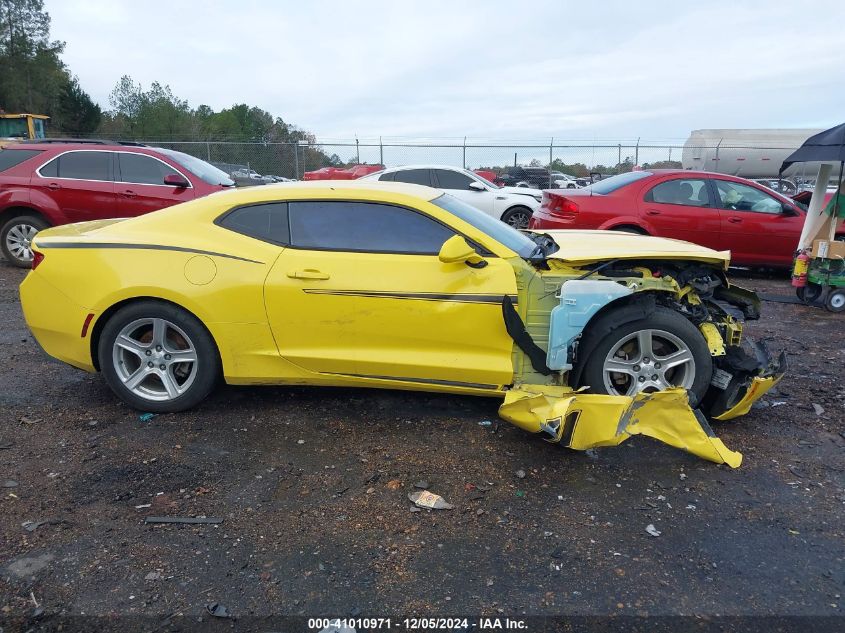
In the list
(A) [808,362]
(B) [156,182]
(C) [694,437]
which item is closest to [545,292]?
(C) [694,437]

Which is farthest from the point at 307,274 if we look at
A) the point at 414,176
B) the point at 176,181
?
the point at 414,176

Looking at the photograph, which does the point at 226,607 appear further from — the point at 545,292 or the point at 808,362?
the point at 808,362

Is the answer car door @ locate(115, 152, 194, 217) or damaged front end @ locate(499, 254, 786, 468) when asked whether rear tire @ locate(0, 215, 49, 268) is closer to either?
car door @ locate(115, 152, 194, 217)

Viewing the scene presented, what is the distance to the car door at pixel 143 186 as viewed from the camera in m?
8.81

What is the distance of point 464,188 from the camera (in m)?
12.9

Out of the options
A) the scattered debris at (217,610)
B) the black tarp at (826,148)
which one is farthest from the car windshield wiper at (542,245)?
the black tarp at (826,148)

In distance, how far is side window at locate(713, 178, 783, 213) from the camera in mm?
8844

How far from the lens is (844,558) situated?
9.32 feet

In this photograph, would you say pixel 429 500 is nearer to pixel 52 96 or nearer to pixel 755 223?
pixel 755 223

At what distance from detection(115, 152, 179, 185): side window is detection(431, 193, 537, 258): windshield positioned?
5.86 m

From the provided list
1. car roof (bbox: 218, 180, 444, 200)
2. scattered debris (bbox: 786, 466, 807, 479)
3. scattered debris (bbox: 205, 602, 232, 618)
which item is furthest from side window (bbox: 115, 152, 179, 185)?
scattered debris (bbox: 786, 466, 807, 479)

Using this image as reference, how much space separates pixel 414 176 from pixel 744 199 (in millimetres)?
5916

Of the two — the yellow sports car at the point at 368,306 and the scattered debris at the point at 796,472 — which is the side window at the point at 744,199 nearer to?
the yellow sports car at the point at 368,306

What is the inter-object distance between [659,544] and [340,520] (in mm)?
1506
